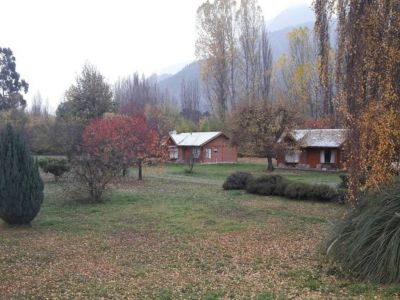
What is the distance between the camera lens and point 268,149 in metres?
34.6

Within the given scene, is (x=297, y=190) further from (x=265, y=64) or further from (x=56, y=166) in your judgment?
(x=265, y=64)

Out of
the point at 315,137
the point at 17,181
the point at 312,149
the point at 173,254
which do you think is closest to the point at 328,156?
the point at 312,149

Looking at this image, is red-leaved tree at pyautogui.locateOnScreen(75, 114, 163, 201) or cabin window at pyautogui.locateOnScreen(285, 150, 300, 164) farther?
cabin window at pyautogui.locateOnScreen(285, 150, 300, 164)

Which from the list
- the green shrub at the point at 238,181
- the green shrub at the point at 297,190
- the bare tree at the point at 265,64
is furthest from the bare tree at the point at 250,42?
the green shrub at the point at 297,190

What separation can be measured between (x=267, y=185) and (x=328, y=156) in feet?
62.8

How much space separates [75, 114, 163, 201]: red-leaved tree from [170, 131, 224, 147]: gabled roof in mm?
14606

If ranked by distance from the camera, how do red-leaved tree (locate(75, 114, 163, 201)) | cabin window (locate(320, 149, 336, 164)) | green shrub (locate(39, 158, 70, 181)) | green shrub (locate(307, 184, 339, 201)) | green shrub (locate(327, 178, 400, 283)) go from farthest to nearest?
cabin window (locate(320, 149, 336, 164)), green shrub (locate(39, 158, 70, 181)), green shrub (locate(307, 184, 339, 201)), red-leaved tree (locate(75, 114, 163, 201)), green shrub (locate(327, 178, 400, 283))

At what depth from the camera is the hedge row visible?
1747 cm

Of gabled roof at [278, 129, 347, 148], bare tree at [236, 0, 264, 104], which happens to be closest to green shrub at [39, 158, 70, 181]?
gabled roof at [278, 129, 347, 148]

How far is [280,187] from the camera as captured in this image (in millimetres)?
19328

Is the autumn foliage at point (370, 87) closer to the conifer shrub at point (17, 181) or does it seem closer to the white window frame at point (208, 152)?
the conifer shrub at point (17, 181)

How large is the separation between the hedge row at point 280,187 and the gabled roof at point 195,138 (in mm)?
23204

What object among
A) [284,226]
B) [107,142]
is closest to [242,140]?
[107,142]

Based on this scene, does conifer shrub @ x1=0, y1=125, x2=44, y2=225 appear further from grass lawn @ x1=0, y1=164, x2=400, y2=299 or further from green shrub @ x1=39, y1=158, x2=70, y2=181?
green shrub @ x1=39, y1=158, x2=70, y2=181
